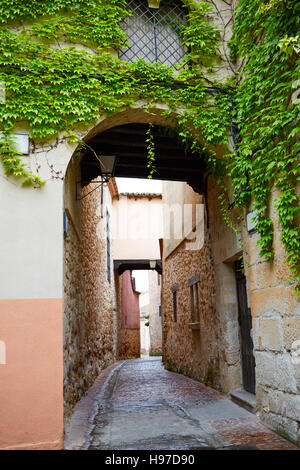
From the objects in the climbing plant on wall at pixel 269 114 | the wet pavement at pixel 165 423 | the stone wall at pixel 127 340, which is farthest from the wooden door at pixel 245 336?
the stone wall at pixel 127 340

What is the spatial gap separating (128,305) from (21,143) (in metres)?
17.0

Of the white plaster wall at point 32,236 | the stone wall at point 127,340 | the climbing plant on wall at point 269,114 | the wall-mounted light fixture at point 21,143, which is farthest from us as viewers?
the stone wall at point 127,340

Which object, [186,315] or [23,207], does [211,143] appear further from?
[186,315]

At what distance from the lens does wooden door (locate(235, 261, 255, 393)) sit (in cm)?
513

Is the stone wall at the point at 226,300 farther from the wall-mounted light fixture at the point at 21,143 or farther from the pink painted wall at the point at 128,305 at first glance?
the pink painted wall at the point at 128,305

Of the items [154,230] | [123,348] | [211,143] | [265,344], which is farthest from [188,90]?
[123,348]

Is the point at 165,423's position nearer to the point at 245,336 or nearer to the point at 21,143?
the point at 245,336

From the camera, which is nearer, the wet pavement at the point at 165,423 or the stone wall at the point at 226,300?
the wet pavement at the point at 165,423

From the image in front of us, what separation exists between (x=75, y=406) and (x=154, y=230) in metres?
10.7

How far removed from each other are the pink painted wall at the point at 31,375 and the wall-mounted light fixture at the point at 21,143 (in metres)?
1.50

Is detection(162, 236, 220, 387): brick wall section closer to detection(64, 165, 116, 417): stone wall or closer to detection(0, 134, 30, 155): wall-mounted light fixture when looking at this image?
detection(64, 165, 116, 417): stone wall

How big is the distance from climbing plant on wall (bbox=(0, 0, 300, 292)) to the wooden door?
72.3 inches

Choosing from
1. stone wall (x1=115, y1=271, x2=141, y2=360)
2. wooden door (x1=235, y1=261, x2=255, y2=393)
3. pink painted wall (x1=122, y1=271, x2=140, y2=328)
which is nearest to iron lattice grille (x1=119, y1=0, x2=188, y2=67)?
wooden door (x1=235, y1=261, x2=255, y2=393)

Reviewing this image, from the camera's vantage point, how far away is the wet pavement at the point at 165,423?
3.41 m
